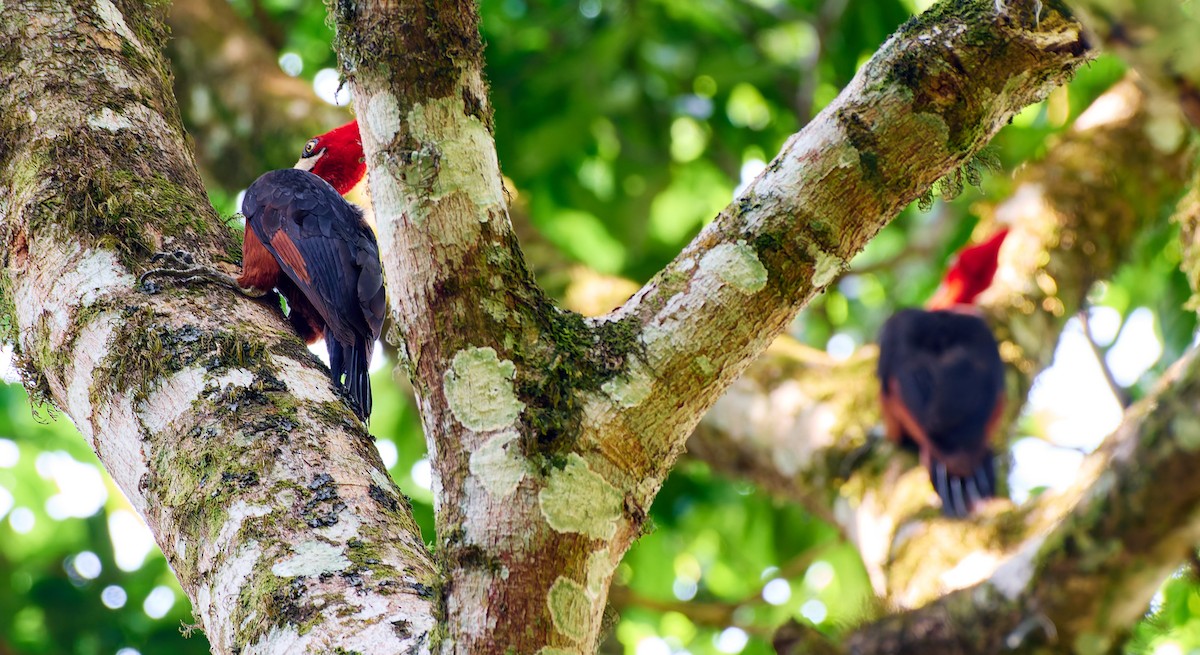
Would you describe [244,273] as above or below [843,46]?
below

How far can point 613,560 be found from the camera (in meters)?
1.94

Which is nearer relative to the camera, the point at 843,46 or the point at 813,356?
the point at 813,356

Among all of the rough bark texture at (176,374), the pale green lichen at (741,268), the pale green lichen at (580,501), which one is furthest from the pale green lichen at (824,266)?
the rough bark texture at (176,374)

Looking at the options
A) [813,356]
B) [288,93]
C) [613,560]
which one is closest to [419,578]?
[613,560]

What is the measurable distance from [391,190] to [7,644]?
12.2 feet

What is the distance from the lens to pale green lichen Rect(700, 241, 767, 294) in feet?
6.66

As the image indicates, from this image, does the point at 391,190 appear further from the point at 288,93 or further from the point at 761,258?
the point at 288,93

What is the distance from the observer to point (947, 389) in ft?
19.2

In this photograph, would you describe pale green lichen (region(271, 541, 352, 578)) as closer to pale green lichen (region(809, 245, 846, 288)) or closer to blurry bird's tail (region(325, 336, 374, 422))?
pale green lichen (region(809, 245, 846, 288))

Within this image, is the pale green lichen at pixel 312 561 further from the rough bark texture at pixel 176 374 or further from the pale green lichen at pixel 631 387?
the pale green lichen at pixel 631 387

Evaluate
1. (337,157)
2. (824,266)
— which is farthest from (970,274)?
(824,266)

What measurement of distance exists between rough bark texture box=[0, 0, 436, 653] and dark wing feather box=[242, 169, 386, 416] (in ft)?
1.58

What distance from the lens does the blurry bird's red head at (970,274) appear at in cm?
580

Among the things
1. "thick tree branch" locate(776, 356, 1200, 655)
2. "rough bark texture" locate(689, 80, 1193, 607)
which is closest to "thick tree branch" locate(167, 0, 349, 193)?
"rough bark texture" locate(689, 80, 1193, 607)
